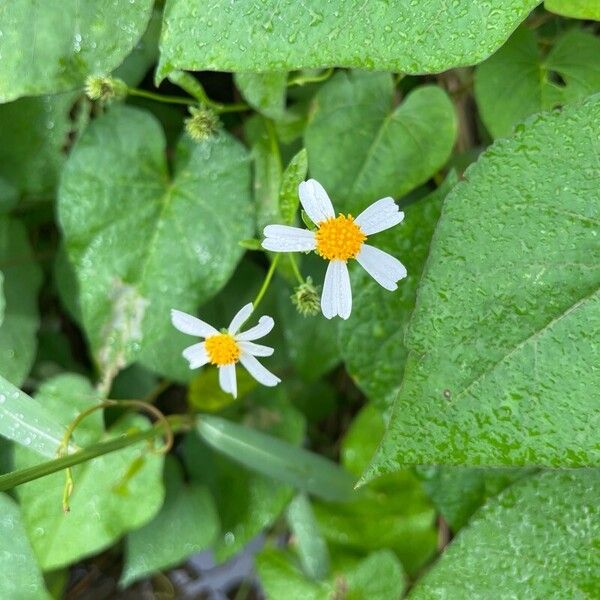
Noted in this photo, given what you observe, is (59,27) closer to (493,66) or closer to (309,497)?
(493,66)

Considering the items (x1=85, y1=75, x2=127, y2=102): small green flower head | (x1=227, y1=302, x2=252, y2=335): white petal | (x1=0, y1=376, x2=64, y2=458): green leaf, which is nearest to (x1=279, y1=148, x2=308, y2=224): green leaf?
(x1=227, y1=302, x2=252, y2=335): white petal

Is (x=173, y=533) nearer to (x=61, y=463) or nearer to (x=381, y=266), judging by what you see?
(x=61, y=463)

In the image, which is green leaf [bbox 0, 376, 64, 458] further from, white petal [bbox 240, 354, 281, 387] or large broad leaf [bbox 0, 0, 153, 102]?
large broad leaf [bbox 0, 0, 153, 102]

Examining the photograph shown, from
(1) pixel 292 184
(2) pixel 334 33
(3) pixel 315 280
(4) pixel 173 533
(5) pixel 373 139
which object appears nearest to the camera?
(2) pixel 334 33

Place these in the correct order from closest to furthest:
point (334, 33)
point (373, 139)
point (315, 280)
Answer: point (334, 33) → point (373, 139) → point (315, 280)

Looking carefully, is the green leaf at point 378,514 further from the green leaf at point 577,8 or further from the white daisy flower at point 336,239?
the green leaf at point 577,8

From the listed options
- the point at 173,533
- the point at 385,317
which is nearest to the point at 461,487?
the point at 385,317
